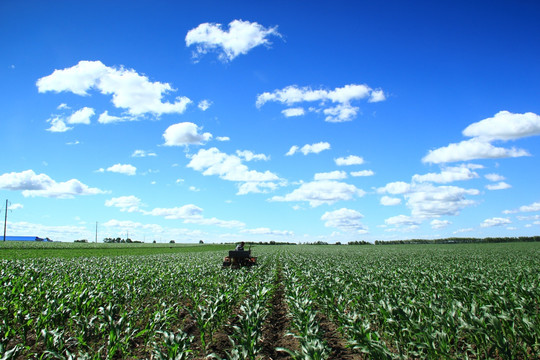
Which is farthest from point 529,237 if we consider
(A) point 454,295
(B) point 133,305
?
(B) point 133,305

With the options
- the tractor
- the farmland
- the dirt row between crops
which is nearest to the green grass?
the tractor

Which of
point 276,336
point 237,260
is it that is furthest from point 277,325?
point 237,260

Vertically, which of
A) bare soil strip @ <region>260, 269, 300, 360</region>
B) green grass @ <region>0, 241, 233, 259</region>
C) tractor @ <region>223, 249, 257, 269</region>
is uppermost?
tractor @ <region>223, 249, 257, 269</region>

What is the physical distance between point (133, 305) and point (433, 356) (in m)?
9.04

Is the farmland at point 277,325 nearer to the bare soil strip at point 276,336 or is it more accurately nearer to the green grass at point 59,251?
the bare soil strip at point 276,336

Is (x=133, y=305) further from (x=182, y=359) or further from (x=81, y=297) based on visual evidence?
(x=182, y=359)

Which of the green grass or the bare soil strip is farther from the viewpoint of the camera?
the green grass

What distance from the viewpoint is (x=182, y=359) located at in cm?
557

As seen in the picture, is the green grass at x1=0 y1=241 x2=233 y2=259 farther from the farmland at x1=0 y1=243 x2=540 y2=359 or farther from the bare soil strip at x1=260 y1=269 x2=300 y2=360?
the bare soil strip at x1=260 y1=269 x2=300 y2=360

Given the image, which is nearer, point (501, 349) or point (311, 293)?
point (501, 349)

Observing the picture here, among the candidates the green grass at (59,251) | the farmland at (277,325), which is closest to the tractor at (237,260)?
the farmland at (277,325)

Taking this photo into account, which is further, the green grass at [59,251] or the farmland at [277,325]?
the green grass at [59,251]

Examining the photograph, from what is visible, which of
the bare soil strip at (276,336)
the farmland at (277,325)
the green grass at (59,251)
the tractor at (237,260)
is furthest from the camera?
the green grass at (59,251)

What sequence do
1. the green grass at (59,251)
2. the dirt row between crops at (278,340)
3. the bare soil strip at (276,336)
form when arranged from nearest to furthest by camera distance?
the dirt row between crops at (278,340), the bare soil strip at (276,336), the green grass at (59,251)
